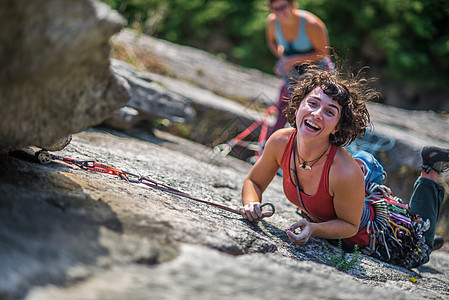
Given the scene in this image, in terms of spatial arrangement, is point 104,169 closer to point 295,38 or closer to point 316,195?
point 316,195

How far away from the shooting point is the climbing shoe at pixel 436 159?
3217 mm

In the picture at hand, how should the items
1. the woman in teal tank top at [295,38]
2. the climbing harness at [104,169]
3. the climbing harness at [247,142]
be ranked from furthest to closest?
1. the climbing harness at [247,142]
2. the woman in teal tank top at [295,38]
3. the climbing harness at [104,169]

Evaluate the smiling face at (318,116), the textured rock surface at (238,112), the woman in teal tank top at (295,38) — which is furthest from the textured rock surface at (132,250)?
the textured rock surface at (238,112)

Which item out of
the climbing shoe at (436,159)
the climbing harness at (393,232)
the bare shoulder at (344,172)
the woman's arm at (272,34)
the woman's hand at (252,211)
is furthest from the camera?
the woman's arm at (272,34)

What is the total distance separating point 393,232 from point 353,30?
1374cm

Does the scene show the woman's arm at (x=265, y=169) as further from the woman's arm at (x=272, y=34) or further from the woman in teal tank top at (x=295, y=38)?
the woman's arm at (x=272, y=34)

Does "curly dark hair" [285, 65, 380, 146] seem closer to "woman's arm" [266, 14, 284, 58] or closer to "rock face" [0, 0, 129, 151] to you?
"rock face" [0, 0, 129, 151]

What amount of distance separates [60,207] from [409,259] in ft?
8.56

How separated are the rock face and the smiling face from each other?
114cm

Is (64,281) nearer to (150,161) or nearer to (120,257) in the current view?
(120,257)

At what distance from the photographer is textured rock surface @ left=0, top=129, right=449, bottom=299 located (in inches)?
46.1

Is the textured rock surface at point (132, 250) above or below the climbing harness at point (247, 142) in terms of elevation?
above

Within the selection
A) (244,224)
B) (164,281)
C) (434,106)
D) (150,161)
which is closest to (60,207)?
(164,281)

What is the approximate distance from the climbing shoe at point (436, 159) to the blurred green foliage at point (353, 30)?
9.02m
